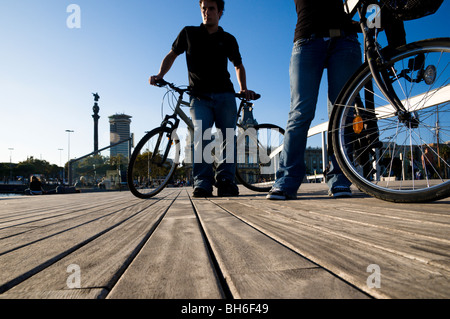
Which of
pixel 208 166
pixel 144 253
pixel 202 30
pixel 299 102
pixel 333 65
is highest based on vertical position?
pixel 202 30

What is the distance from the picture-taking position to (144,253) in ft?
2.18

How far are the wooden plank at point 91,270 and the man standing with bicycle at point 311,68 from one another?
5.17ft

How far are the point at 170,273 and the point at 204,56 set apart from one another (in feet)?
9.67

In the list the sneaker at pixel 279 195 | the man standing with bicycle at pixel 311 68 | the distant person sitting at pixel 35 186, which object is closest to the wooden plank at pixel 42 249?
the sneaker at pixel 279 195

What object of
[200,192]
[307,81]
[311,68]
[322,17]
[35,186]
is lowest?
[35,186]

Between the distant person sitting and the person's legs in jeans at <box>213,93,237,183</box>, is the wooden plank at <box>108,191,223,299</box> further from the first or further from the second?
the distant person sitting

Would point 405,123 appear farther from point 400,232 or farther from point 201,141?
point 201,141

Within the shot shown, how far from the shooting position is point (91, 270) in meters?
0.54

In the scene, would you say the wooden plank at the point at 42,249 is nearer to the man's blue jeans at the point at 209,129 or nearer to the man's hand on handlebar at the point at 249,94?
the man's blue jeans at the point at 209,129

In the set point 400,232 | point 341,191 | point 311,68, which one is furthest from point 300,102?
point 400,232

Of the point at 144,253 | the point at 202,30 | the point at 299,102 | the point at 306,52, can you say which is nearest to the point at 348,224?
the point at 144,253

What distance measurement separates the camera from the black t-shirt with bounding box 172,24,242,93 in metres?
3.10

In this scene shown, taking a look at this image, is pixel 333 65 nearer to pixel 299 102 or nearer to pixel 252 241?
pixel 299 102
